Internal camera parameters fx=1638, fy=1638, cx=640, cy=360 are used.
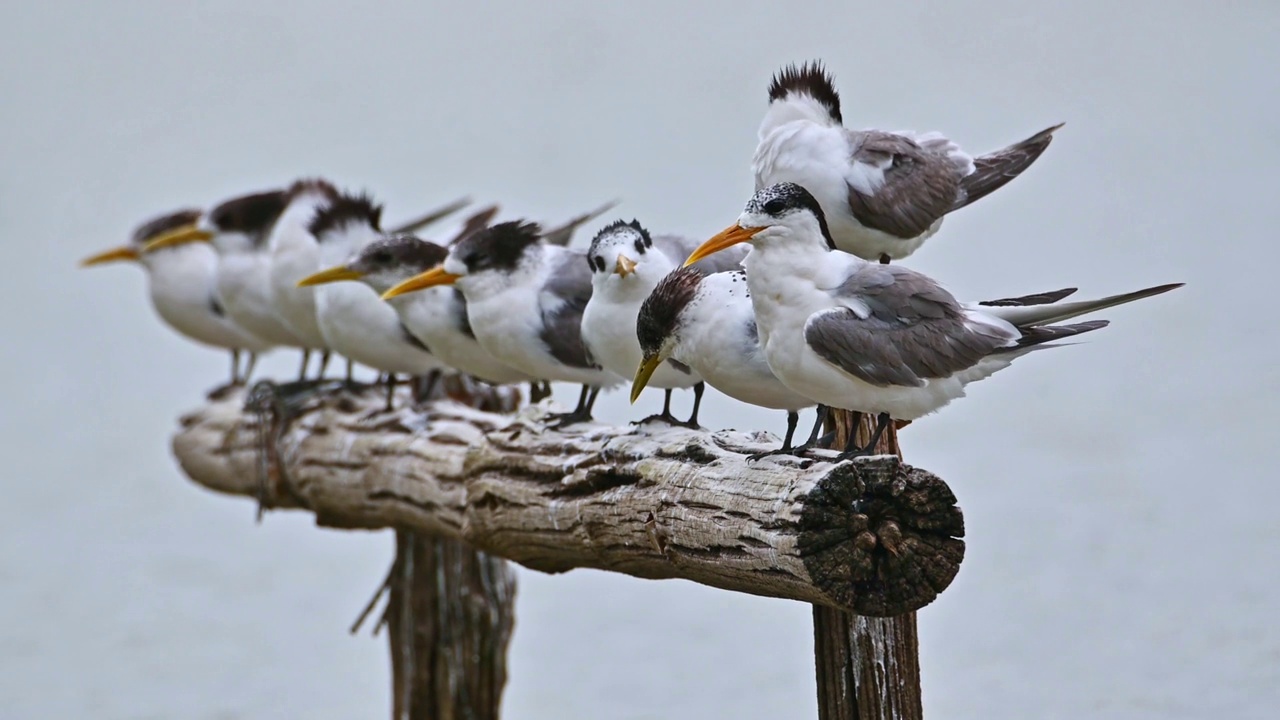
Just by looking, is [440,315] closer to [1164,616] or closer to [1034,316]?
[1034,316]

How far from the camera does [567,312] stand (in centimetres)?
480

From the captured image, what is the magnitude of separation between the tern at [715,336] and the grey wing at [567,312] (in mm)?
817

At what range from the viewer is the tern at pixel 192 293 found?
7.54 m

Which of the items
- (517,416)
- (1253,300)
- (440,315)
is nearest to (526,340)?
(517,416)

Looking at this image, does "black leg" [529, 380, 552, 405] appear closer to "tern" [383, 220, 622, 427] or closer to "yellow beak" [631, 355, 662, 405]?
"tern" [383, 220, 622, 427]

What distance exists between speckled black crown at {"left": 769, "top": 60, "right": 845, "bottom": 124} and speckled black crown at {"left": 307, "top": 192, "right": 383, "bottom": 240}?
2.57 m

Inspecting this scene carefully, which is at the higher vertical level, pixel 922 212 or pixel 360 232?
pixel 360 232

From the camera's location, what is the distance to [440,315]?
17.2 feet

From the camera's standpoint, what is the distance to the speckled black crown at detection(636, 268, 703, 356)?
3791mm

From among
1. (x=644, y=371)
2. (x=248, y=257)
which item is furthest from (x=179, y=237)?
(x=644, y=371)

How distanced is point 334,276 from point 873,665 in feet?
8.75

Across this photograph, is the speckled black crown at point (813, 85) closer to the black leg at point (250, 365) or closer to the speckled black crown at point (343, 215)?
the speckled black crown at point (343, 215)

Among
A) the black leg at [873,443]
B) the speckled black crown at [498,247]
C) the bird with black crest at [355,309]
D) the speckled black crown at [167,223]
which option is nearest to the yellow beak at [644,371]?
the black leg at [873,443]

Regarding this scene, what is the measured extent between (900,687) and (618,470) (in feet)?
2.81
